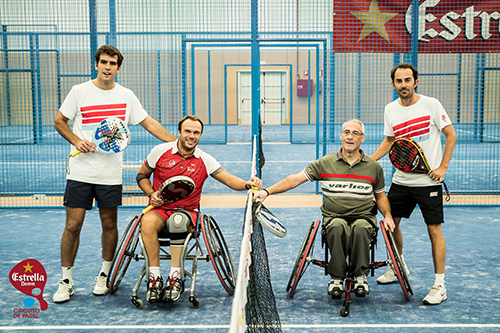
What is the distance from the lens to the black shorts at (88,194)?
13.8 feet

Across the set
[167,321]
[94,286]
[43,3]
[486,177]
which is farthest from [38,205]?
[486,177]

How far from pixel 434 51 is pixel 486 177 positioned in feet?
10.7

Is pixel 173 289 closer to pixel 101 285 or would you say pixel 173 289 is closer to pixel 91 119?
pixel 101 285

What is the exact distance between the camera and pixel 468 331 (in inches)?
141

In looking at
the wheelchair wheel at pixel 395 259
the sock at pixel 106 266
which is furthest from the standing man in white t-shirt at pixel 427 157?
the sock at pixel 106 266

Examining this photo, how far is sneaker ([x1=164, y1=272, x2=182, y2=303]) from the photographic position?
3953 mm

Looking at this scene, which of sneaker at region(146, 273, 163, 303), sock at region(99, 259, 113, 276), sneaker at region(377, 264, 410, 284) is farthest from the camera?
sneaker at region(377, 264, 410, 284)

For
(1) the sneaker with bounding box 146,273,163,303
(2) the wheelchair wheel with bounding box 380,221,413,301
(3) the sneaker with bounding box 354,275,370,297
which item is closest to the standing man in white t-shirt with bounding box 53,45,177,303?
(1) the sneaker with bounding box 146,273,163,303

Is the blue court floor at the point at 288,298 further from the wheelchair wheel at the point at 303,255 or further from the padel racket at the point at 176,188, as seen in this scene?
the padel racket at the point at 176,188

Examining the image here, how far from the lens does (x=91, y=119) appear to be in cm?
425

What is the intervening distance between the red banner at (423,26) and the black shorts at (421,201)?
3071mm

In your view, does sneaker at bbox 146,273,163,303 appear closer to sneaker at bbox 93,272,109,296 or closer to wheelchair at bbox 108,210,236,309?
wheelchair at bbox 108,210,236,309

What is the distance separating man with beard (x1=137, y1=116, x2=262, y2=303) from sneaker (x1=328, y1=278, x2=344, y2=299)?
2.89 feet

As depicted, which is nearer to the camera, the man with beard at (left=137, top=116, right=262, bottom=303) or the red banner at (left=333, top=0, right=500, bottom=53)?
the man with beard at (left=137, top=116, right=262, bottom=303)
